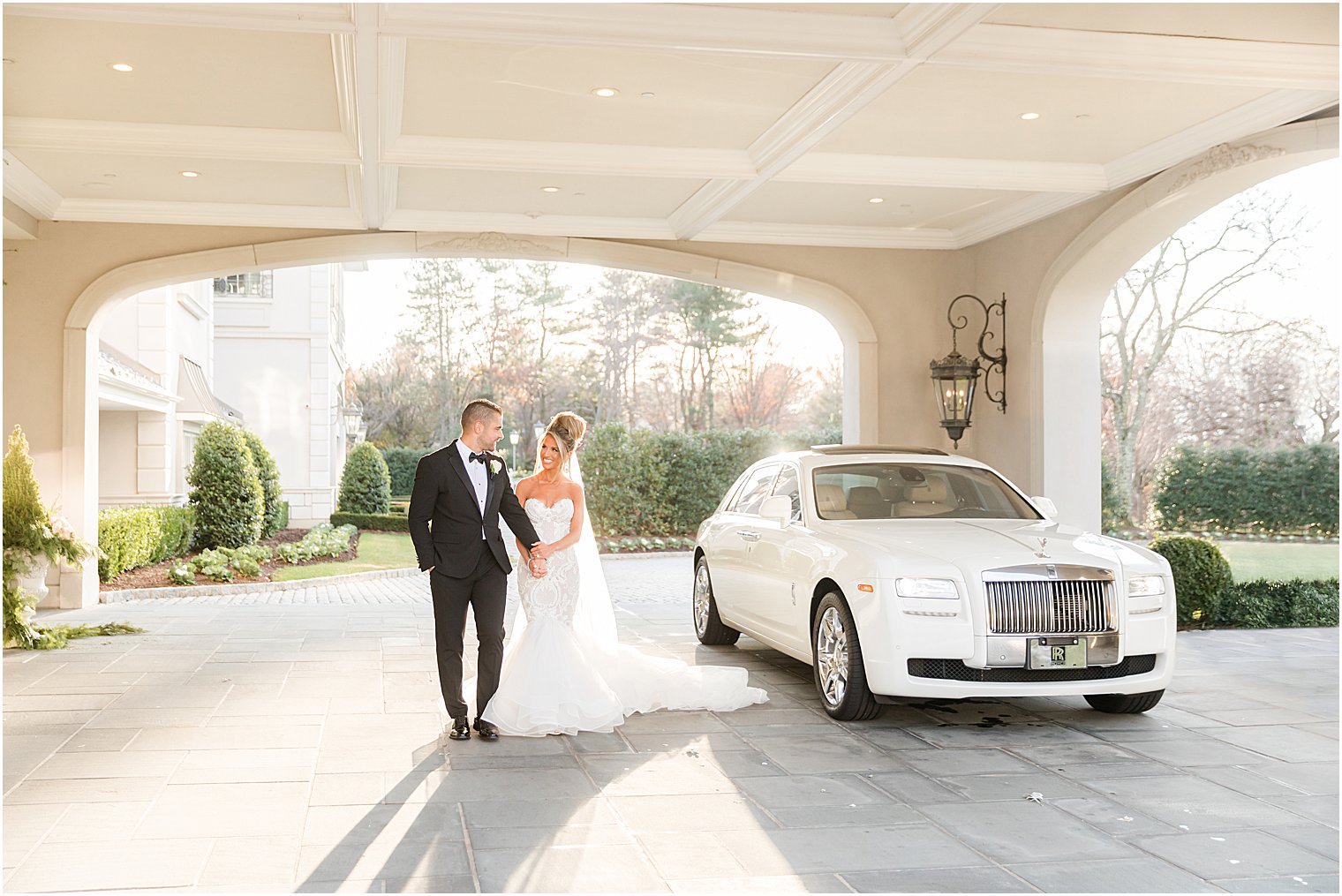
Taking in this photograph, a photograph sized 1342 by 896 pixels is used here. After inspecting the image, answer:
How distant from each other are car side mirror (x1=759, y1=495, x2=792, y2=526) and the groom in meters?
2.02

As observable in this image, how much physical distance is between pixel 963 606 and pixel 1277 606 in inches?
266

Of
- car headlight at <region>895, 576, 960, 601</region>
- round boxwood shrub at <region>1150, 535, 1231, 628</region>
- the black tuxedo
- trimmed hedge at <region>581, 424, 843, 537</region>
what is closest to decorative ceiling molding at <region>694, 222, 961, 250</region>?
round boxwood shrub at <region>1150, 535, 1231, 628</region>

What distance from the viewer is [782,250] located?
45.3 ft

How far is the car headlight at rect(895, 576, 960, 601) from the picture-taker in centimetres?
668

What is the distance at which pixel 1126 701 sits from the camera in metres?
7.28

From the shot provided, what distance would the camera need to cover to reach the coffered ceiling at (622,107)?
6840 millimetres

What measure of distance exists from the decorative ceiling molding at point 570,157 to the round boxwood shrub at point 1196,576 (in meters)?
5.55

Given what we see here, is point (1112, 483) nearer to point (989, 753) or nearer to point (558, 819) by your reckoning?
point (989, 753)

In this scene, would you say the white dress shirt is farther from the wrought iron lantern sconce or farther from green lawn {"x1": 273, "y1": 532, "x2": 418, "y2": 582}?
green lawn {"x1": 273, "y1": 532, "x2": 418, "y2": 582}

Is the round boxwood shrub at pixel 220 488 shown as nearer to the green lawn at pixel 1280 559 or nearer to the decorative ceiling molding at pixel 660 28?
the decorative ceiling molding at pixel 660 28

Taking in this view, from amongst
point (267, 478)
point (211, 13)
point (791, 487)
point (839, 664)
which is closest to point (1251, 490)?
point (791, 487)

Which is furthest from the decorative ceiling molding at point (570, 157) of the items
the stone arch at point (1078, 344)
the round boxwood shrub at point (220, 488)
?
the round boxwood shrub at point (220, 488)

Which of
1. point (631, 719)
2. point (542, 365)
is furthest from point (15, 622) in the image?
point (542, 365)

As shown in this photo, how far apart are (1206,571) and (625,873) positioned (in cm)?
890
